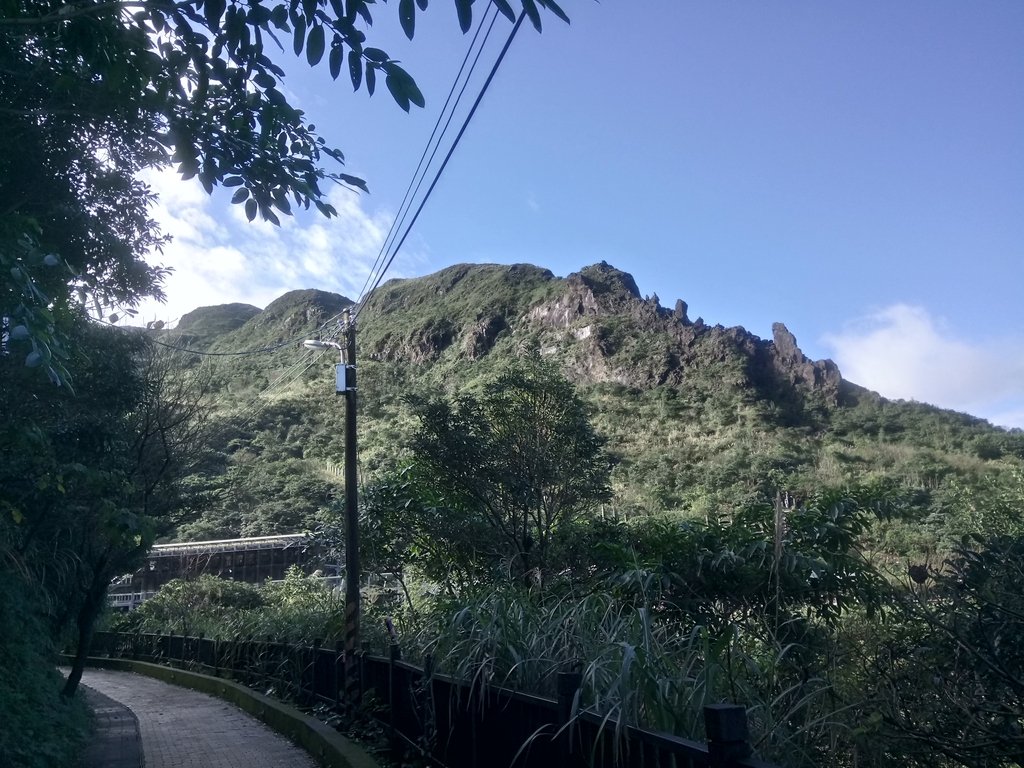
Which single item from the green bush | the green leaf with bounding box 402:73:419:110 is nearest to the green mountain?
the green bush

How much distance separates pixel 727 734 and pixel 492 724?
306 cm

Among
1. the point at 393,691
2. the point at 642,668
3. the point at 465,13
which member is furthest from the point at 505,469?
the point at 465,13

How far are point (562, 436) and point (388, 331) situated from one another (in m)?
37.4

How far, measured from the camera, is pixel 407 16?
3.64m

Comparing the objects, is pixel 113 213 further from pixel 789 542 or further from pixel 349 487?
pixel 789 542

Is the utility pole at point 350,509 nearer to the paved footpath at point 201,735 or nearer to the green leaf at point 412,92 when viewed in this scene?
the paved footpath at point 201,735

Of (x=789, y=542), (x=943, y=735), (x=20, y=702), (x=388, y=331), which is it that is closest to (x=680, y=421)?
(x=388, y=331)

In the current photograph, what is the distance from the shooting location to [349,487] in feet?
44.4

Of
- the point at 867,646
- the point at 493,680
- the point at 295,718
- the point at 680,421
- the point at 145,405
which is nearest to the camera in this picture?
the point at 867,646

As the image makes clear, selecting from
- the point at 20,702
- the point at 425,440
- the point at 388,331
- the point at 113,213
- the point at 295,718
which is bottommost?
the point at 295,718

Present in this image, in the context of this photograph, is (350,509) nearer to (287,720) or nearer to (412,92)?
(287,720)

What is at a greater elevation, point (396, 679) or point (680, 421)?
point (680, 421)

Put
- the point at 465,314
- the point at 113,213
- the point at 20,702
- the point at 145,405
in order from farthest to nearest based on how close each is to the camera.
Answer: the point at 465,314 < the point at 145,405 < the point at 113,213 < the point at 20,702

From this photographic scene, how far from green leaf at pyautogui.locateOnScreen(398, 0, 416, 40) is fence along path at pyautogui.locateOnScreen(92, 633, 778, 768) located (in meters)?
2.87
